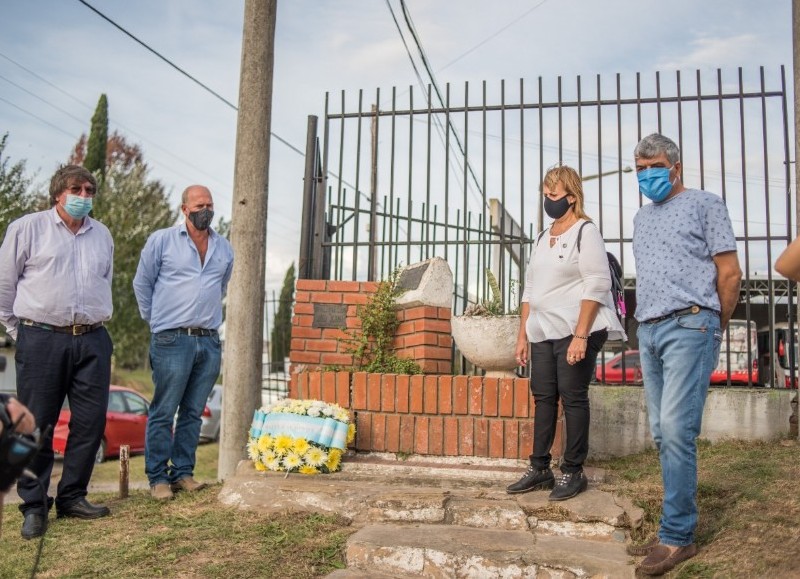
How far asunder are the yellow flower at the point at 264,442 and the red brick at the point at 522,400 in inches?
54.8

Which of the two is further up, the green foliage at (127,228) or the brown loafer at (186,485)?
the green foliage at (127,228)

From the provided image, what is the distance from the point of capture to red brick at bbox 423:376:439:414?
4.50 m

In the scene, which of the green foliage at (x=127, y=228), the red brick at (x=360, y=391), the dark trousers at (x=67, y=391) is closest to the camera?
the dark trousers at (x=67, y=391)

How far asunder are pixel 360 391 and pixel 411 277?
0.97m

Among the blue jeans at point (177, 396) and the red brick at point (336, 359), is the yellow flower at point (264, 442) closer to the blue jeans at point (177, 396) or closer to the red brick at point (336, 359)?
the blue jeans at point (177, 396)

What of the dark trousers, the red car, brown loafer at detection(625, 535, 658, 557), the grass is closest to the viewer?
the grass

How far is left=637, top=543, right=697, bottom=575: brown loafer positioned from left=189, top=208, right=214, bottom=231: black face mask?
298 centimetres

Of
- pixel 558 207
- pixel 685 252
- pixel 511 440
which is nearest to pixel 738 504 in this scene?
pixel 685 252

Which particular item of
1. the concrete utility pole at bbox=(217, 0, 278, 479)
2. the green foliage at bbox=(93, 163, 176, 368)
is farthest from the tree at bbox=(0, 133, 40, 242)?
the concrete utility pole at bbox=(217, 0, 278, 479)

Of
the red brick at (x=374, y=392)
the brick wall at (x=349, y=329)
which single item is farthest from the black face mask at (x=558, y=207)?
the red brick at (x=374, y=392)

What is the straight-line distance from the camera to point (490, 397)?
174 inches

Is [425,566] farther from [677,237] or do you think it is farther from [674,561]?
[677,237]

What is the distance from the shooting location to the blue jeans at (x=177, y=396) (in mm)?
4383

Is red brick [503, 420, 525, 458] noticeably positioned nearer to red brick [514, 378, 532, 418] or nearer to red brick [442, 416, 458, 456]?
red brick [514, 378, 532, 418]
